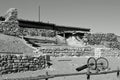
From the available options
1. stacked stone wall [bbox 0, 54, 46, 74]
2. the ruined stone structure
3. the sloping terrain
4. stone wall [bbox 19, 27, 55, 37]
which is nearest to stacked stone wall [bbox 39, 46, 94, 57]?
the sloping terrain

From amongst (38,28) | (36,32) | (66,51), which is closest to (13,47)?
(66,51)

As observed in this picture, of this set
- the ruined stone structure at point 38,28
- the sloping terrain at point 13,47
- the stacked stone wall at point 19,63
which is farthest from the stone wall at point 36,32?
the stacked stone wall at point 19,63

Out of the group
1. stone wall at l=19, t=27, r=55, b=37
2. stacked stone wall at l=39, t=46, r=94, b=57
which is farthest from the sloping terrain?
stone wall at l=19, t=27, r=55, b=37

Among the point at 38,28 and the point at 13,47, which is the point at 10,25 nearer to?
the point at 13,47

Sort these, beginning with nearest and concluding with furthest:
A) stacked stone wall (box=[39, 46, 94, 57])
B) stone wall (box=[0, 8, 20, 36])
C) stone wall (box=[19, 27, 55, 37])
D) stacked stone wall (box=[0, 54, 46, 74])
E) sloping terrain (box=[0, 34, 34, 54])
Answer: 1. stacked stone wall (box=[0, 54, 46, 74])
2. sloping terrain (box=[0, 34, 34, 54])
3. stone wall (box=[0, 8, 20, 36])
4. stacked stone wall (box=[39, 46, 94, 57])
5. stone wall (box=[19, 27, 55, 37])

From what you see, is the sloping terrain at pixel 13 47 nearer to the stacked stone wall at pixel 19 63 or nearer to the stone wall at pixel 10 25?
the stacked stone wall at pixel 19 63

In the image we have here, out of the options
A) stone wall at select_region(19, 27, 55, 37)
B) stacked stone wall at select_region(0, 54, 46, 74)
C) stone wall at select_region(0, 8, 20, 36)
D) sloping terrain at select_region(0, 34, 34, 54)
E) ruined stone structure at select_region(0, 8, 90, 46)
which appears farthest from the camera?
stone wall at select_region(19, 27, 55, 37)

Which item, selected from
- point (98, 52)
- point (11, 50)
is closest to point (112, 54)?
point (98, 52)

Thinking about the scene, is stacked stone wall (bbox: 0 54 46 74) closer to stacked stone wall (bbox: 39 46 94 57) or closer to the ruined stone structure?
stacked stone wall (bbox: 39 46 94 57)

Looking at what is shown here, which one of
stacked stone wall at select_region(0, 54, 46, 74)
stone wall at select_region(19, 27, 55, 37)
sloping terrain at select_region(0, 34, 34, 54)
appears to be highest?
stone wall at select_region(19, 27, 55, 37)

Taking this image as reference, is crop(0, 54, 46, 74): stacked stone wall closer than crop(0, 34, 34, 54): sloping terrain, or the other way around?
crop(0, 54, 46, 74): stacked stone wall

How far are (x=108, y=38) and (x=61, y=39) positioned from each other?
14.2m

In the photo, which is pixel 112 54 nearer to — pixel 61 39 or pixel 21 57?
pixel 61 39

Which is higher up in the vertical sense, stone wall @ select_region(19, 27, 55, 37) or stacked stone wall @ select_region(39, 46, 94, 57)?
stone wall @ select_region(19, 27, 55, 37)
